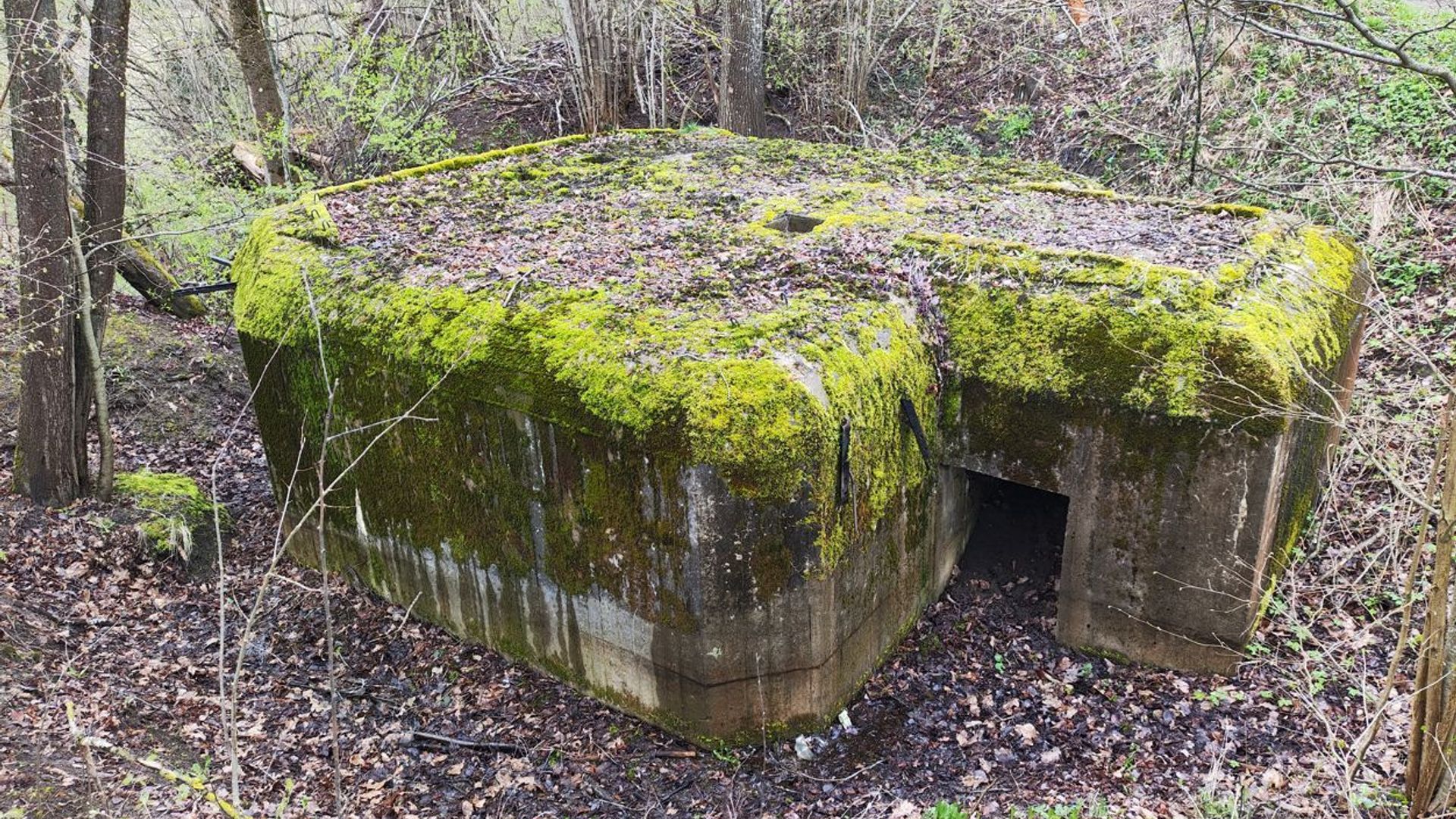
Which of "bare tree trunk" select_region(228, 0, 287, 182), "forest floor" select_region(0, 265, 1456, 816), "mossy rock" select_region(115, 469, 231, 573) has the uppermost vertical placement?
"bare tree trunk" select_region(228, 0, 287, 182)

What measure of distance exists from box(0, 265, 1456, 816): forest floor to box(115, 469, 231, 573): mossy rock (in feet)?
0.50

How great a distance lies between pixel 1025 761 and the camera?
18.2 feet

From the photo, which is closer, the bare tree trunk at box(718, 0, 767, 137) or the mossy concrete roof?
the mossy concrete roof

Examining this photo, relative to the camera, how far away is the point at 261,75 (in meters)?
11.1

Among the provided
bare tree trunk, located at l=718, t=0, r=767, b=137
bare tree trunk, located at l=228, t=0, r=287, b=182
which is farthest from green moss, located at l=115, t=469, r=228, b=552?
bare tree trunk, located at l=718, t=0, r=767, b=137

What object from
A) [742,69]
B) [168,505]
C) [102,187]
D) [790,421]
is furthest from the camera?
[742,69]

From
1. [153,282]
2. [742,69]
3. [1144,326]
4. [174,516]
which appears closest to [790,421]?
[1144,326]

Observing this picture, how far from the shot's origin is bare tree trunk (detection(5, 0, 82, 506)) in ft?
20.7

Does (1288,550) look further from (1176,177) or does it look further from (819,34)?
(819,34)

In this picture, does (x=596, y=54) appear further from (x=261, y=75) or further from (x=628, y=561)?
(x=628, y=561)

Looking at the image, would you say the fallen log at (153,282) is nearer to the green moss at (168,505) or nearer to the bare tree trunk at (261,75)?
the bare tree trunk at (261,75)

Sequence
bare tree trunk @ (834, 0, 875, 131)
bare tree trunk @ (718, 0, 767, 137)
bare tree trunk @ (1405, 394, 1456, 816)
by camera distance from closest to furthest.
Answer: bare tree trunk @ (1405, 394, 1456, 816) < bare tree trunk @ (718, 0, 767, 137) < bare tree trunk @ (834, 0, 875, 131)

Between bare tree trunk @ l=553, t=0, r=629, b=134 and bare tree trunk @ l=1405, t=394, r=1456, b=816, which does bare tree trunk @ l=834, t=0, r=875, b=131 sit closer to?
bare tree trunk @ l=553, t=0, r=629, b=134

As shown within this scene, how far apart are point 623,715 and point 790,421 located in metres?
2.30
